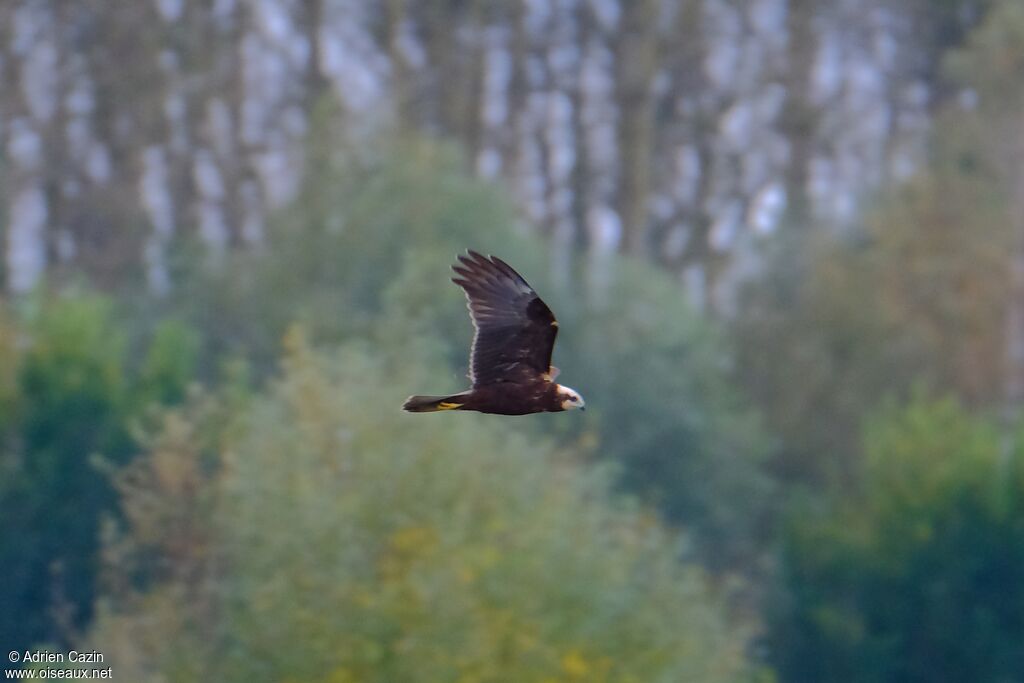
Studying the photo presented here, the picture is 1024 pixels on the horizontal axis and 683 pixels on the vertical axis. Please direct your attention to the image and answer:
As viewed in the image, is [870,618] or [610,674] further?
[870,618]

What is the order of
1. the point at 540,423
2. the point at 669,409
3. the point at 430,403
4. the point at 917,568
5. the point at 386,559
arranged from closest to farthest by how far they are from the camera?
the point at 430,403
the point at 386,559
the point at 540,423
the point at 917,568
the point at 669,409

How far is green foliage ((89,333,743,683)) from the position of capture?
1848cm

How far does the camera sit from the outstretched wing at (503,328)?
11805mm

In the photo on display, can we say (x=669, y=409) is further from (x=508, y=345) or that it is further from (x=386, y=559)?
(x=508, y=345)

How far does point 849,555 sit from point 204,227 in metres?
17.1

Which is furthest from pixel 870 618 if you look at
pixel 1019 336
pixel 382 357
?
pixel 382 357

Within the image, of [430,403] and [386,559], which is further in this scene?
[386,559]

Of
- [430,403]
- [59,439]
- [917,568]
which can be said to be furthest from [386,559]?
[917,568]

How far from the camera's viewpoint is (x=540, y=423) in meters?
32.6

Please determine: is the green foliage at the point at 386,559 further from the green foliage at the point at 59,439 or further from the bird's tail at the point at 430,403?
the bird's tail at the point at 430,403

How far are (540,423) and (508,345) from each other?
20825mm

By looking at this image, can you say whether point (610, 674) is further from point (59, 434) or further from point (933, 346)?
point (933, 346)

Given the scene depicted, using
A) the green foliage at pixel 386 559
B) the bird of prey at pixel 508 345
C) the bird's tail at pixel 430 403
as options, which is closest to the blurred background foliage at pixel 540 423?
the green foliage at pixel 386 559

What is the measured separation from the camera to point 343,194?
3806cm
